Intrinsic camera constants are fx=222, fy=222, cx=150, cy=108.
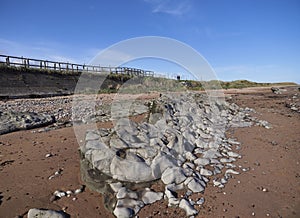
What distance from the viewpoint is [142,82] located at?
29.2 metres

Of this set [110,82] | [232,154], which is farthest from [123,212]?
[110,82]

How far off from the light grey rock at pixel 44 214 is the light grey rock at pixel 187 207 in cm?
171

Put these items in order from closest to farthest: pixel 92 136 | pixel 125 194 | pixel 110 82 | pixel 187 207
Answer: pixel 187 207 → pixel 125 194 → pixel 92 136 → pixel 110 82

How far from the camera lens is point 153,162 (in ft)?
13.3

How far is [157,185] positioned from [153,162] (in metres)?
0.43

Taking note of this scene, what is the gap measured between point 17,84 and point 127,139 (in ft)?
65.8

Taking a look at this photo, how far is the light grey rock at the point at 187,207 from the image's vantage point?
323cm

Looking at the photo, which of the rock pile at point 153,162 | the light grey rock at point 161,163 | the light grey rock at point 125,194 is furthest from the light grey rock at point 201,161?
the light grey rock at point 125,194

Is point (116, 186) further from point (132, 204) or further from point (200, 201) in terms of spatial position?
point (200, 201)

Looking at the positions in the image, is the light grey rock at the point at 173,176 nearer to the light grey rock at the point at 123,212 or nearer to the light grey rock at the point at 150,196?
the light grey rock at the point at 150,196

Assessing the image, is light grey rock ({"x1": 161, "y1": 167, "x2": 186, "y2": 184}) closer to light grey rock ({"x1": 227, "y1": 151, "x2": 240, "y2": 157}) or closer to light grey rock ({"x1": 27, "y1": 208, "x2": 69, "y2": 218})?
light grey rock ({"x1": 27, "y1": 208, "x2": 69, "y2": 218})

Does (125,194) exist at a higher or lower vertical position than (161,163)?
lower

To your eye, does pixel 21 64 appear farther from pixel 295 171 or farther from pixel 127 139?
pixel 295 171

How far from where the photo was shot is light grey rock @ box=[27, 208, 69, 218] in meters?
3.12
